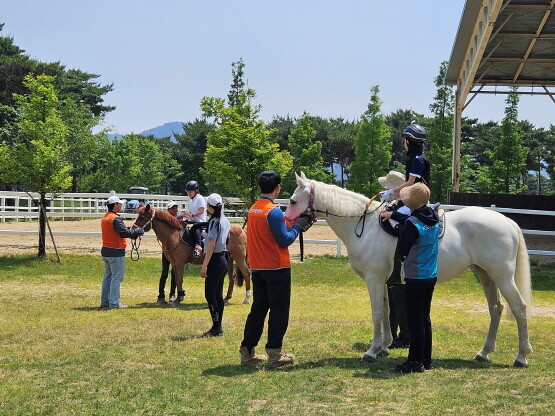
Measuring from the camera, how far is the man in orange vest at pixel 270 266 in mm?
7316

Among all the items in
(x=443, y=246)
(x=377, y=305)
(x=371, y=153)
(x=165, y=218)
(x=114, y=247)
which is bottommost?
(x=377, y=305)

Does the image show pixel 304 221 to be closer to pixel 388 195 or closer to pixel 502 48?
pixel 388 195

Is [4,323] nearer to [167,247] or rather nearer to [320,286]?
[167,247]

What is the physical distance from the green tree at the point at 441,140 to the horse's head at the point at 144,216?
30.0 m

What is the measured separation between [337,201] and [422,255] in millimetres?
1334

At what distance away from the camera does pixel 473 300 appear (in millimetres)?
14172

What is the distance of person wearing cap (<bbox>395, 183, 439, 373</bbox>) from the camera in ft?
23.4

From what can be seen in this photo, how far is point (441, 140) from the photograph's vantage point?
41281 mm

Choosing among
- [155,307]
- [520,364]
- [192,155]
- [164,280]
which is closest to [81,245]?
[164,280]

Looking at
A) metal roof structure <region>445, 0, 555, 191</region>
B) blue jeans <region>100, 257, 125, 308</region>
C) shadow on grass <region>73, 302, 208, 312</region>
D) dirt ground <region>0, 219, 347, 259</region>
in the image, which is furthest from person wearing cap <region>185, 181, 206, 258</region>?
metal roof structure <region>445, 0, 555, 191</region>

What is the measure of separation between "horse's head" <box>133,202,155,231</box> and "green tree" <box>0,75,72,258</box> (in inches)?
264

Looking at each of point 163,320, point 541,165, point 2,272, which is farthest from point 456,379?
point 541,165

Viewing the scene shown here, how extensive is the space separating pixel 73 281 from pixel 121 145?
4386cm

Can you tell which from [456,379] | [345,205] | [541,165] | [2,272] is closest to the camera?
[456,379]
